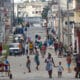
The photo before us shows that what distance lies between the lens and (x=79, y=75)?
91.2 ft

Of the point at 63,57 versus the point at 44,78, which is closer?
the point at 44,78

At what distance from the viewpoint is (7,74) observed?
95.1 feet

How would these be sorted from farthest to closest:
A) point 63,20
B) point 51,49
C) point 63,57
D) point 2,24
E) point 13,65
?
point 63,20
point 2,24
point 51,49
point 63,57
point 13,65

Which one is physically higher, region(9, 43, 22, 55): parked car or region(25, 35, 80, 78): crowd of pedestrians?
region(25, 35, 80, 78): crowd of pedestrians

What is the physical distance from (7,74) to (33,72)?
2.96 m

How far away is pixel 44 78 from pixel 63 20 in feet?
119

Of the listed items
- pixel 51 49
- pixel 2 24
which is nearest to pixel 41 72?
pixel 51 49

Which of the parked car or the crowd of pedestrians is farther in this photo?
the parked car

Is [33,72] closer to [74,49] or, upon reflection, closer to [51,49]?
[74,49]

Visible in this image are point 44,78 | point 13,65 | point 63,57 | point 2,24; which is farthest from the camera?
point 2,24

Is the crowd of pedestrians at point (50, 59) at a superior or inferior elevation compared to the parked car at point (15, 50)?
superior

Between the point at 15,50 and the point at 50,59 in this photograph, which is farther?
the point at 15,50

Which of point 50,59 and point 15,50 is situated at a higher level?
point 50,59

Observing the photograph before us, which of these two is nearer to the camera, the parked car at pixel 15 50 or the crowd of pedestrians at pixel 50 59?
the crowd of pedestrians at pixel 50 59
